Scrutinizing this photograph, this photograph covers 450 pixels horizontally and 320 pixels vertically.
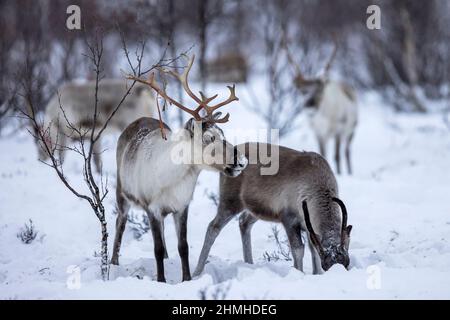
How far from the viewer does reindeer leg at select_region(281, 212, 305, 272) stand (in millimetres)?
5332

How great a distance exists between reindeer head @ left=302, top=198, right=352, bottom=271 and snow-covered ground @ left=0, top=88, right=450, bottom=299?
0.17 metres

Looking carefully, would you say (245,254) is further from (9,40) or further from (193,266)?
(9,40)

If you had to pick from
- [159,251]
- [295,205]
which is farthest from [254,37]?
[159,251]

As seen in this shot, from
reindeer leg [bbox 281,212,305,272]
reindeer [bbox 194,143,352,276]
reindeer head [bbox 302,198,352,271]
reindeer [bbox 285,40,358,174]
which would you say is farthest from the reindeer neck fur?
reindeer [bbox 285,40,358,174]

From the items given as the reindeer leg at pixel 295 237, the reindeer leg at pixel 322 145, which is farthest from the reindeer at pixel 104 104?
the reindeer leg at pixel 295 237

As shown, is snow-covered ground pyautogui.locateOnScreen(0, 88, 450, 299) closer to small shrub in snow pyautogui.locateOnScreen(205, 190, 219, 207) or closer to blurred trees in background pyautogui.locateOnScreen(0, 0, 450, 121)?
small shrub in snow pyautogui.locateOnScreen(205, 190, 219, 207)

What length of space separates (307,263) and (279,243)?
48 cm

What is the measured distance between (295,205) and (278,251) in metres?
0.90

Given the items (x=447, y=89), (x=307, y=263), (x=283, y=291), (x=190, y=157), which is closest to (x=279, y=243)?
(x=307, y=263)

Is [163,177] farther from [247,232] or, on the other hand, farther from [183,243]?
[247,232]

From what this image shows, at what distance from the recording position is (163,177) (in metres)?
5.34

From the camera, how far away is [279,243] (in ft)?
21.0

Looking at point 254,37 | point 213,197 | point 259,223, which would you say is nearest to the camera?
point 259,223

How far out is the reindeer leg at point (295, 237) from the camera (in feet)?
17.5
